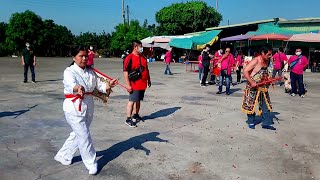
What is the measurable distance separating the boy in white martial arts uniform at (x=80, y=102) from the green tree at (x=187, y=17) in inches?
1667

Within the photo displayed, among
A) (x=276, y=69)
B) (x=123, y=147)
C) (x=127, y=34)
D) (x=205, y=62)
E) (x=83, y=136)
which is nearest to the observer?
(x=83, y=136)

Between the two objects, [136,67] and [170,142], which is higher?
[136,67]

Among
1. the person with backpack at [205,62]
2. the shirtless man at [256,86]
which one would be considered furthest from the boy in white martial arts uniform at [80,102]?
the person with backpack at [205,62]

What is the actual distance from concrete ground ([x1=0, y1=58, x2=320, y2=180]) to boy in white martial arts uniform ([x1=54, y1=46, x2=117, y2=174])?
34 centimetres

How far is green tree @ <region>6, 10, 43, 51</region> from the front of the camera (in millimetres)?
54312

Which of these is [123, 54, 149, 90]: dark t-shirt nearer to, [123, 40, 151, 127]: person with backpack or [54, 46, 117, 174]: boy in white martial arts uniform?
[123, 40, 151, 127]: person with backpack

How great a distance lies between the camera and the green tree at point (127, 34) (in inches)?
1940

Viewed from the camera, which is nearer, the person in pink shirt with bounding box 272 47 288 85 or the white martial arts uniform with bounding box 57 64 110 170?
the white martial arts uniform with bounding box 57 64 110 170

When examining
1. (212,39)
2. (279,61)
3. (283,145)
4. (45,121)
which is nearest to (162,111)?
(45,121)

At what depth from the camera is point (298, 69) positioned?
11.6 meters

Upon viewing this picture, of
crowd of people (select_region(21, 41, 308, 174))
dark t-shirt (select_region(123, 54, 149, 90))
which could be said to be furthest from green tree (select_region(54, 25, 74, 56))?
dark t-shirt (select_region(123, 54, 149, 90))

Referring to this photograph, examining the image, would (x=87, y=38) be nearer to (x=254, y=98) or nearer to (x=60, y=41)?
(x=60, y=41)

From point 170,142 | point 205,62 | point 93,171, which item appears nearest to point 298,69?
point 205,62

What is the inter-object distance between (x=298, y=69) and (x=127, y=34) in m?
40.0
